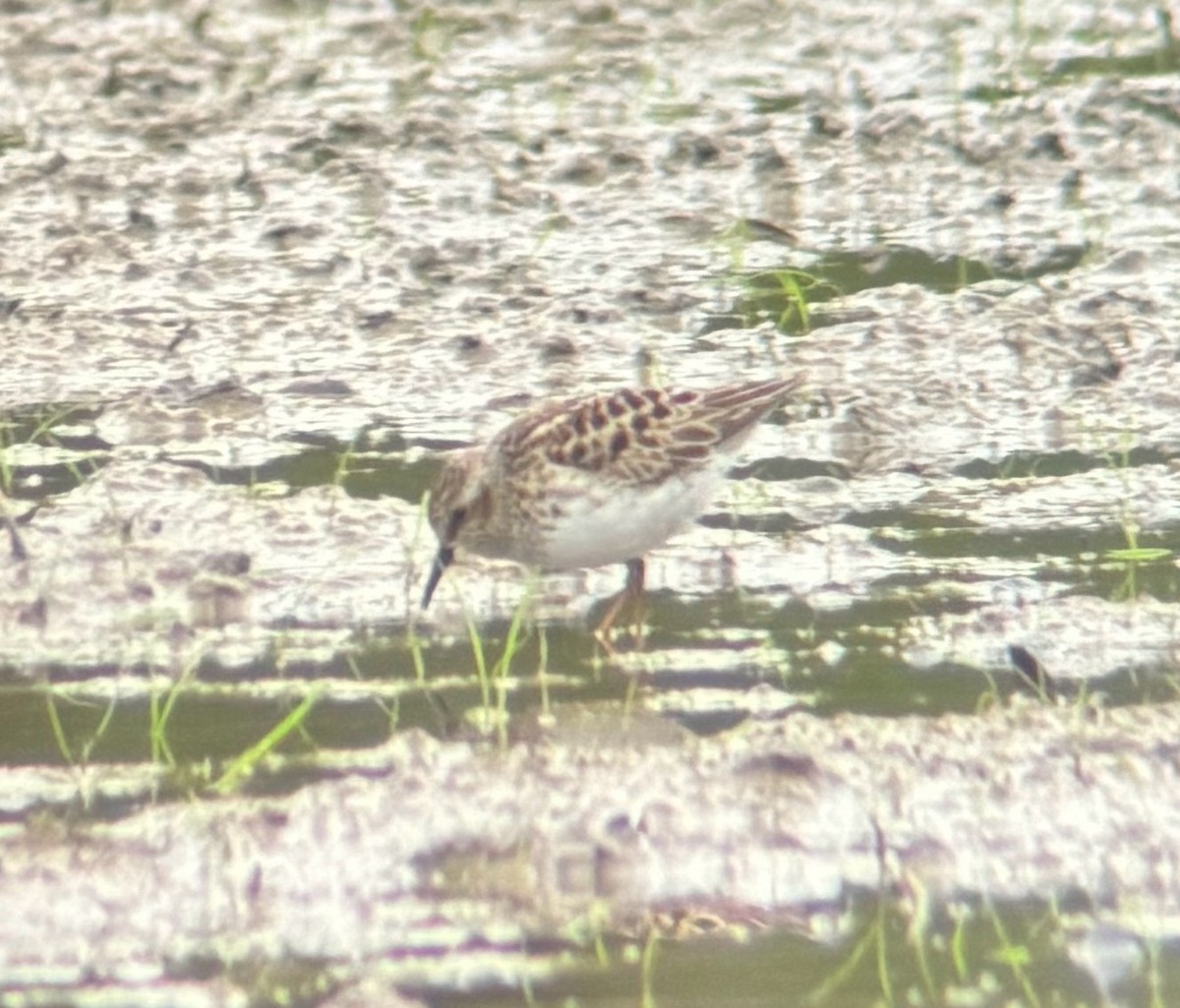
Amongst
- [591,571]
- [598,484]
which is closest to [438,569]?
[598,484]

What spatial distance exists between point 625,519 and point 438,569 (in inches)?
21.9

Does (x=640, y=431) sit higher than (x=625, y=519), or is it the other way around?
(x=640, y=431)

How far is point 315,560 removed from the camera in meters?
7.94

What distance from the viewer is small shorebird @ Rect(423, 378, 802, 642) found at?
7617 mm

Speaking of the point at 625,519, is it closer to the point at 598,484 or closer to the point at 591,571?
the point at 598,484

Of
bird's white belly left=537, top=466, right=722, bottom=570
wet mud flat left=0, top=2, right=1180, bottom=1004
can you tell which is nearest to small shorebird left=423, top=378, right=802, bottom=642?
bird's white belly left=537, top=466, right=722, bottom=570


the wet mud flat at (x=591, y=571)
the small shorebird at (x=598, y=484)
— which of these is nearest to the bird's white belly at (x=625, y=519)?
the small shorebird at (x=598, y=484)

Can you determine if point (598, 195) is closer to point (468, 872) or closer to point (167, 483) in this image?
Answer: point (167, 483)

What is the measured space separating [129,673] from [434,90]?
23.3 feet

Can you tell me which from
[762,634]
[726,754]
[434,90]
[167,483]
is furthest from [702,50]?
[726,754]

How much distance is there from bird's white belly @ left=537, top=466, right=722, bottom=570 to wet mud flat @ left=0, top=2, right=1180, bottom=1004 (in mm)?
215

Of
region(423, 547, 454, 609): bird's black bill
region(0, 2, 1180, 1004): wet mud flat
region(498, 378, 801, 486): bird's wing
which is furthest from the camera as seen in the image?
region(498, 378, 801, 486): bird's wing

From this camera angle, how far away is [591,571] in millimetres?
8352

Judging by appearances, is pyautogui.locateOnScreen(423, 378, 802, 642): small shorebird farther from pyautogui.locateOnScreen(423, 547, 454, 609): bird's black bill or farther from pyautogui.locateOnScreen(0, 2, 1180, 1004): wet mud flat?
pyautogui.locateOnScreen(0, 2, 1180, 1004): wet mud flat
